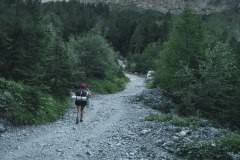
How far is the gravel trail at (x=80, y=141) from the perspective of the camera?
1712cm

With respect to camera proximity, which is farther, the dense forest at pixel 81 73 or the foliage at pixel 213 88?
the foliage at pixel 213 88

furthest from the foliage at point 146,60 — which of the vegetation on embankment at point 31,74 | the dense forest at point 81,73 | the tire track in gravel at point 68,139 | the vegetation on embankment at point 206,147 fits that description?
the vegetation on embankment at point 206,147

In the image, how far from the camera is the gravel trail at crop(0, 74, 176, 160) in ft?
56.2

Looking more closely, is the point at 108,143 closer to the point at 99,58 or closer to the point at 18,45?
the point at 18,45

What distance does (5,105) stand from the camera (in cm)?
2184

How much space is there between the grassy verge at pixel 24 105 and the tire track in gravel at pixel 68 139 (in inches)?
29.5

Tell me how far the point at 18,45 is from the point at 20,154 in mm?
16854

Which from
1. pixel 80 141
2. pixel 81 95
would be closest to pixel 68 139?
pixel 80 141

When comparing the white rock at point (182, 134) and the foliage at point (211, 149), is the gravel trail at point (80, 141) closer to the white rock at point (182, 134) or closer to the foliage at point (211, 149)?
the foliage at point (211, 149)

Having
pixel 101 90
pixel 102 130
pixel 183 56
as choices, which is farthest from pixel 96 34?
pixel 102 130

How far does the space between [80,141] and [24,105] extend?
18.6 feet

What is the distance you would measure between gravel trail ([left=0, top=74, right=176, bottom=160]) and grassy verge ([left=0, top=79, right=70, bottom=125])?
0.72 metres

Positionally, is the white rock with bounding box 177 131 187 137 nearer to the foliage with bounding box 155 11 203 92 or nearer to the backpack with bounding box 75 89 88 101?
the backpack with bounding box 75 89 88 101

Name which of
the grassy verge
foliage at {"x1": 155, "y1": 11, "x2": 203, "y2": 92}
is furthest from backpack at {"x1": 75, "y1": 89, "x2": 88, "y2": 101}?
foliage at {"x1": 155, "y1": 11, "x2": 203, "y2": 92}
